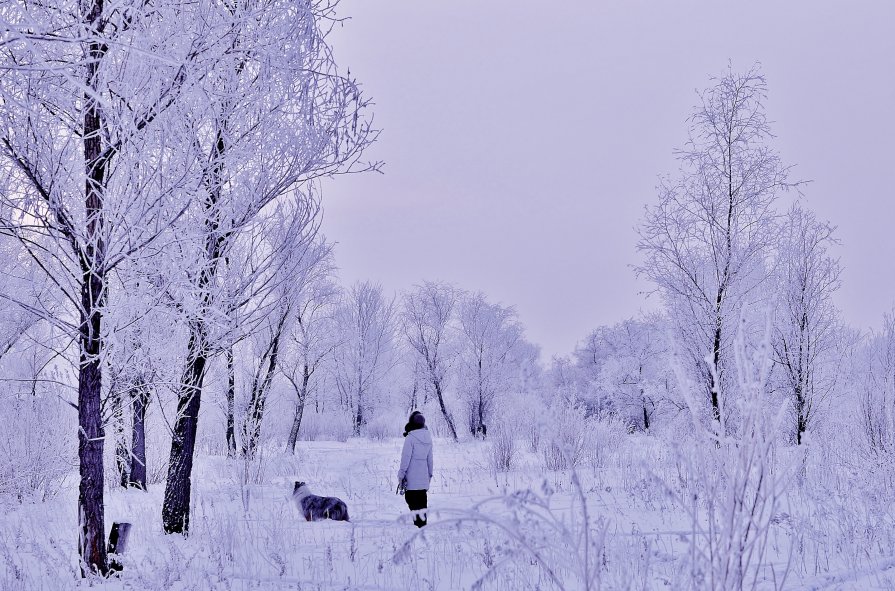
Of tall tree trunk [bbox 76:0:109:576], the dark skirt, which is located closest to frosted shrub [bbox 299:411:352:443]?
the dark skirt

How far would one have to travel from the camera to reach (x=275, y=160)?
6.86 m

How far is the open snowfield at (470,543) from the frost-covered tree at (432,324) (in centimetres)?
1951

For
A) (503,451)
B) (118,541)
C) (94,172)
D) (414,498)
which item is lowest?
(503,451)

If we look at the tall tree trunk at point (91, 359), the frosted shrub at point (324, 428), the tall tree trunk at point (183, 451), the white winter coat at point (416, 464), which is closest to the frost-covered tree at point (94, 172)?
the tall tree trunk at point (91, 359)

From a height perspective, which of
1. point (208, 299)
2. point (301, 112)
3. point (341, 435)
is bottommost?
point (341, 435)

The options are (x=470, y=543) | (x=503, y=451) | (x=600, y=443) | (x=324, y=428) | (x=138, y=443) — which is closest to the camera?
(x=470, y=543)

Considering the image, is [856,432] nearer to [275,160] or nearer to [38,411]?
[275,160]

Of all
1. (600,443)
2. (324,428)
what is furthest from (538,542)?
(324,428)

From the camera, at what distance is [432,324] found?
101 ft

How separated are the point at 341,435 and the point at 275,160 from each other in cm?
2278

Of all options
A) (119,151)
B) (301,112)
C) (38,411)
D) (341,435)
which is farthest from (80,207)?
(341,435)

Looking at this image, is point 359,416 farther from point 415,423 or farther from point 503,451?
point 415,423

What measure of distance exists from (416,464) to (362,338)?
80.8ft

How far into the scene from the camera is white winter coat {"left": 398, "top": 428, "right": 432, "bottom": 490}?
7.38 metres
